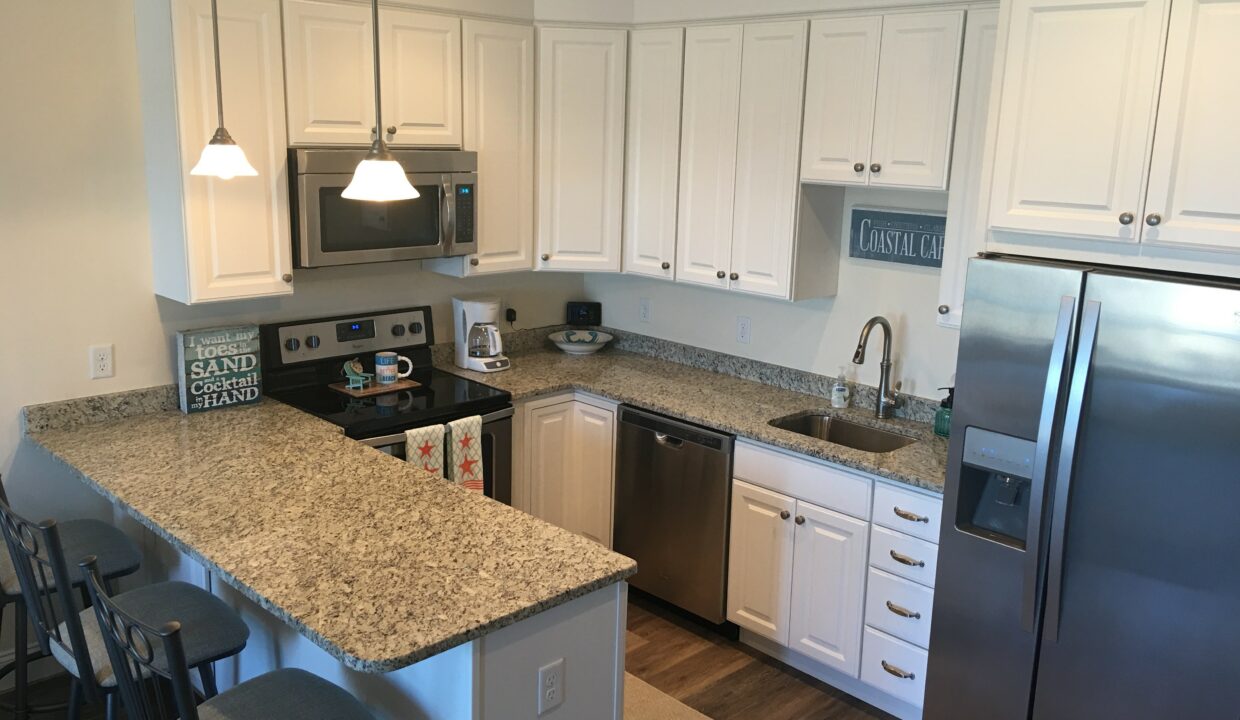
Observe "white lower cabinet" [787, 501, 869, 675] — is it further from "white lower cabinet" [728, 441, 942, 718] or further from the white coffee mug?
the white coffee mug

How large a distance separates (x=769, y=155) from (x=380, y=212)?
1.42 metres

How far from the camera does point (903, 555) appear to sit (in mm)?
3146

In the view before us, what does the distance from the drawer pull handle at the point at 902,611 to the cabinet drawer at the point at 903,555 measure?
0.10m

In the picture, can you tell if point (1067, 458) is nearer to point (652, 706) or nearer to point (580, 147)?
point (652, 706)

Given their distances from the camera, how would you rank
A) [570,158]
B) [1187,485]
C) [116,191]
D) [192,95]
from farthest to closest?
[570,158] → [116,191] → [192,95] → [1187,485]

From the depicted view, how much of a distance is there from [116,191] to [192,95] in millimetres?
472

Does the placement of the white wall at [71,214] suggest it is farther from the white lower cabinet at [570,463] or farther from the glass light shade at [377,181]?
the white lower cabinet at [570,463]

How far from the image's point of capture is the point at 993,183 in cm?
280

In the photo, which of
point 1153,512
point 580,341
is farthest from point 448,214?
point 1153,512

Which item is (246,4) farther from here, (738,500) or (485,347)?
(738,500)

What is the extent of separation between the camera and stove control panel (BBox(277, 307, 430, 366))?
376 centimetres

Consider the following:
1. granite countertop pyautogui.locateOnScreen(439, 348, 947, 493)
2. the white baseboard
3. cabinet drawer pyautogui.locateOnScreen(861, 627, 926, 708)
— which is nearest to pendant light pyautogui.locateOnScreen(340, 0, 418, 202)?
granite countertop pyautogui.locateOnScreen(439, 348, 947, 493)

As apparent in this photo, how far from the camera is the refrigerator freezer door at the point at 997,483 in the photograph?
258 centimetres

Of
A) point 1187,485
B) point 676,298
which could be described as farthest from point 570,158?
point 1187,485
